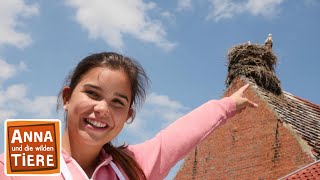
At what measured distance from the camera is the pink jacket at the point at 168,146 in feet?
8.11

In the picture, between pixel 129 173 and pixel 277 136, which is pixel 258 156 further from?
pixel 129 173

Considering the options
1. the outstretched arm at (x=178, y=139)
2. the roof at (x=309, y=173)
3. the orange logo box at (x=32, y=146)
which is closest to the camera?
the orange logo box at (x=32, y=146)

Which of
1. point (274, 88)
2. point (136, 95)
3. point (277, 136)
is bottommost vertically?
point (136, 95)

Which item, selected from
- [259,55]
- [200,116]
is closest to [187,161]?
[259,55]

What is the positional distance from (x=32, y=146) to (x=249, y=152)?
13587mm

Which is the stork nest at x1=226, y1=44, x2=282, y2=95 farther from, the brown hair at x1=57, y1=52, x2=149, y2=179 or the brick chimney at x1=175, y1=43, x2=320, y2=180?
the brown hair at x1=57, y1=52, x2=149, y2=179

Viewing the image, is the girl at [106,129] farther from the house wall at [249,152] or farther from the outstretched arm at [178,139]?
the house wall at [249,152]

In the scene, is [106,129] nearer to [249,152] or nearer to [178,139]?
[178,139]

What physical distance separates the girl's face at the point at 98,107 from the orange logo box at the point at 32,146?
10cm

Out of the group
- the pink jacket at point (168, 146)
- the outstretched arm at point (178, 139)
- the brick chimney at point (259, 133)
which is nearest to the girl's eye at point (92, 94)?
the pink jacket at point (168, 146)

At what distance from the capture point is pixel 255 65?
17.0 meters

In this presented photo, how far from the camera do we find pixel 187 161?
17.2 metres

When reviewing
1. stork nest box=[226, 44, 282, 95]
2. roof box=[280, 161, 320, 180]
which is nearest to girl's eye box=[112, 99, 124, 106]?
roof box=[280, 161, 320, 180]

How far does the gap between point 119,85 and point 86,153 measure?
33 cm
